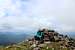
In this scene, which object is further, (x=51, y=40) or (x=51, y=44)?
(x=51, y=40)

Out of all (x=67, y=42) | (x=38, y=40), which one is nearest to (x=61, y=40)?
(x=67, y=42)

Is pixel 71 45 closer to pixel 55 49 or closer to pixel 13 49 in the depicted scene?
pixel 55 49

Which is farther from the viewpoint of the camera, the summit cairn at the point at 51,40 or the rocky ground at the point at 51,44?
the summit cairn at the point at 51,40

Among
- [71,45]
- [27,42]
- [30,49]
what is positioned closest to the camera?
[30,49]

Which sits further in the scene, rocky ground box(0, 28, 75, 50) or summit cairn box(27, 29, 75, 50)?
summit cairn box(27, 29, 75, 50)

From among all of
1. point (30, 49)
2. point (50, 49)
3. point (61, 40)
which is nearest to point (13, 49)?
point (30, 49)

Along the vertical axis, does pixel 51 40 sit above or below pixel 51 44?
above

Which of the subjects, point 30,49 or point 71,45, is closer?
point 30,49

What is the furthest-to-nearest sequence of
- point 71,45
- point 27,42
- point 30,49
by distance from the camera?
1. point 27,42
2. point 71,45
3. point 30,49

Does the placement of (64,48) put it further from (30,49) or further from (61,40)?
(30,49)
